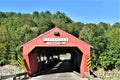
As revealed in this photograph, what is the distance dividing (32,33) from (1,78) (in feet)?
243

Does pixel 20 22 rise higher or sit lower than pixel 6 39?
higher

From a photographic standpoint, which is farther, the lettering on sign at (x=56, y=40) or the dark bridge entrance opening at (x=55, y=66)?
the dark bridge entrance opening at (x=55, y=66)

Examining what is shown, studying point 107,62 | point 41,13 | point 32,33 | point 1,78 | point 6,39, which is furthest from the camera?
point 41,13

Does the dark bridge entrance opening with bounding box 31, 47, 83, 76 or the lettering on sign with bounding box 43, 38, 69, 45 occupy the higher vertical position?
the lettering on sign with bounding box 43, 38, 69, 45

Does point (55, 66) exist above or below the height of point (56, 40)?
below

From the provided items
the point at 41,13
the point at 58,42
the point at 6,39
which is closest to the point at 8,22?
the point at 6,39

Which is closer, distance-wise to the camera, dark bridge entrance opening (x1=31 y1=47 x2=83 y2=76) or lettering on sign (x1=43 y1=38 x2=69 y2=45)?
lettering on sign (x1=43 y1=38 x2=69 y2=45)

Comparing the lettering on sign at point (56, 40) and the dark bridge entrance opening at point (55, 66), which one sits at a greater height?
the lettering on sign at point (56, 40)

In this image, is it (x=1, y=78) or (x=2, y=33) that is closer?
(x=1, y=78)

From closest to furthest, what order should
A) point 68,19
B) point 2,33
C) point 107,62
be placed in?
1. point 107,62
2. point 2,33
3. point 68,19

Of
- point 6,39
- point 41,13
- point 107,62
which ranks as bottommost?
point 107,62

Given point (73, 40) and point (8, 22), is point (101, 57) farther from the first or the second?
point (8, 22)

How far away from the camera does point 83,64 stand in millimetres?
28547

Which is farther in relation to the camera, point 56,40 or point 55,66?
point 55,66
